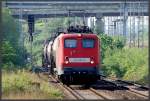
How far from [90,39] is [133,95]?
5718 mm

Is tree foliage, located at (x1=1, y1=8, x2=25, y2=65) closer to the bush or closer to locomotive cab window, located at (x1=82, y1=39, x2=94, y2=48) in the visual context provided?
the bush

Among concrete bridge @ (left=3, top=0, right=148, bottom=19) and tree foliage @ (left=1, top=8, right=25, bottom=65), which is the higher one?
concrete bridge @ (left=3, top=0, right=148, bottom=19)

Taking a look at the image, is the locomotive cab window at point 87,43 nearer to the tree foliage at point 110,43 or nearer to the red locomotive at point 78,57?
the red locomotive at point 78,57

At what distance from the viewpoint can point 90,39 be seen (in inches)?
1050

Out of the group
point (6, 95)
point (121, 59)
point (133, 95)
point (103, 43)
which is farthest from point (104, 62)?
point (6, 95)

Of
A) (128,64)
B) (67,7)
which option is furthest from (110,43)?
(67,7)

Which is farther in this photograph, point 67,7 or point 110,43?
point 67,7

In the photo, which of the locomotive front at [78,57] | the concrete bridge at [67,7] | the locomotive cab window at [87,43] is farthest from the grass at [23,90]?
the concrete bridge at [67,7]

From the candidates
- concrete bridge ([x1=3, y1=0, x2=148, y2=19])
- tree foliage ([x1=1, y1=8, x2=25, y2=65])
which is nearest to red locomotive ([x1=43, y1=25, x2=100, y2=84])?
tree foliage ([x1=1, y1=8, x2=25, y2=65])

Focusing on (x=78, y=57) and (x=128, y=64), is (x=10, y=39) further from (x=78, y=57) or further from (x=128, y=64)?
(x=78, y=57)

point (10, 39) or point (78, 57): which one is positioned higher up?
point (10, 39)

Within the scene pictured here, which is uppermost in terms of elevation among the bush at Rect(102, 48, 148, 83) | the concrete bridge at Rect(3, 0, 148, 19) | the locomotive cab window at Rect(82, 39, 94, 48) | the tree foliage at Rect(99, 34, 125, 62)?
the concrete bridge at Rect(3, 0, 148, 19)

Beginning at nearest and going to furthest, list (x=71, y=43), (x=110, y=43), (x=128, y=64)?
(x=71, y=43)
(x=128, y=64)
(x=110, y=43)

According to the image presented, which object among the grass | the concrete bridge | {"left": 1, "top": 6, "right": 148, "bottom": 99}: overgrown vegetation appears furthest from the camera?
the concrete bridge
